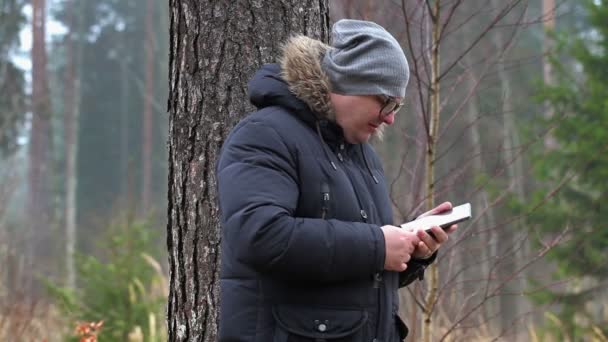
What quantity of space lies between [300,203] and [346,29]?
0.59 meters

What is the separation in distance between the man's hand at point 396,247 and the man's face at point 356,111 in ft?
1.14

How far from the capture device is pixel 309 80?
230cm

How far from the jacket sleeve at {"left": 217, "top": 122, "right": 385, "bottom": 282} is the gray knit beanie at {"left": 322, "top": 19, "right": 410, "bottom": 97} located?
337mm

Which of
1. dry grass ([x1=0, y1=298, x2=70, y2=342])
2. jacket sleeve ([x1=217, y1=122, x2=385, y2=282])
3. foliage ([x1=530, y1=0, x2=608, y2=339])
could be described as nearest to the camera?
jacket sleeve ([x1=217, y1=122, x2=385, y2=282])

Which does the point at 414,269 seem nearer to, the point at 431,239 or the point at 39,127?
the point at 431,239

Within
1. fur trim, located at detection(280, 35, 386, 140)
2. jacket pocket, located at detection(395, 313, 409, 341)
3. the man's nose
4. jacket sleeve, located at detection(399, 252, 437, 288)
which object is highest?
fur trim, located at detection(280, 35, 386, 140)

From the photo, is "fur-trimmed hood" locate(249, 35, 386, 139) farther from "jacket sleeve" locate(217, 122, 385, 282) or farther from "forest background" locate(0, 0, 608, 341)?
"forest background" locate(0, 0, 608, 341)

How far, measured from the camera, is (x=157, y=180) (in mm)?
33938

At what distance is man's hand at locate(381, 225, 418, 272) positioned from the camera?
2.12 metres

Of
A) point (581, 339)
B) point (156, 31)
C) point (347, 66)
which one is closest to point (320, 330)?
point (347, 66)

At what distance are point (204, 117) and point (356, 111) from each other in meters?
0.81

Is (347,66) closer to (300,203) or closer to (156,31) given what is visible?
(300,203)

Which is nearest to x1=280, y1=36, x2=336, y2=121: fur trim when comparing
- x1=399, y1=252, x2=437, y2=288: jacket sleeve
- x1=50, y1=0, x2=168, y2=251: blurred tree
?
x1=399, y1=252, x2=437, y2=288: jacket sleeve

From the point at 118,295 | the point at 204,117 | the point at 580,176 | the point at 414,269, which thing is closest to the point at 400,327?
the point at 414,269
